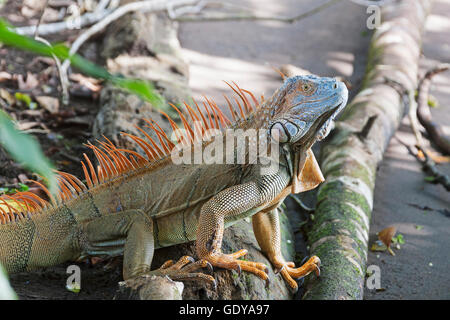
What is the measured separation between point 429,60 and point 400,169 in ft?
13.7

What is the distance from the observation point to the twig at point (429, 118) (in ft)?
23.4

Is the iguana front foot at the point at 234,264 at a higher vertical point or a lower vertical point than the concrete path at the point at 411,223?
higher

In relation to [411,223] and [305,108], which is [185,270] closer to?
[305,108]

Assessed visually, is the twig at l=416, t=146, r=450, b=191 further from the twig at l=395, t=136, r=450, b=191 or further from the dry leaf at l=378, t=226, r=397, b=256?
the dry leaf at l=378, t=226, r=397, b=256

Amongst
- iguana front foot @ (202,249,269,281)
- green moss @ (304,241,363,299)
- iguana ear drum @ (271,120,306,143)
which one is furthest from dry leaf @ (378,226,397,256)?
iguana ear drum @ (271,120,306,143)

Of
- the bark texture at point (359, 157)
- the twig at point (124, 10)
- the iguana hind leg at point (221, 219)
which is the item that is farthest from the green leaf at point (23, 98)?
the iguana hind leg at point (221, 219)

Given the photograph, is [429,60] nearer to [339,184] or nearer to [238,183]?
[339,184]

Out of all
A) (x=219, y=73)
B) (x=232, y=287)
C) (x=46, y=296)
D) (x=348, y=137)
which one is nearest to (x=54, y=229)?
(x=46, y=296)

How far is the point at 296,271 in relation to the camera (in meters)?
4.16

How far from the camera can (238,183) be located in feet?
12.4

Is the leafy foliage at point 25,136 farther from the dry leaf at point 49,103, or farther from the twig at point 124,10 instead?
the twig at point 124,10

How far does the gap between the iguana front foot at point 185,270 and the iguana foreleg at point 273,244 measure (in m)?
0.78

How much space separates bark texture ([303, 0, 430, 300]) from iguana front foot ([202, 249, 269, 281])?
60 cm

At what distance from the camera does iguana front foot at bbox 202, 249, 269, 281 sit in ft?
11.4
